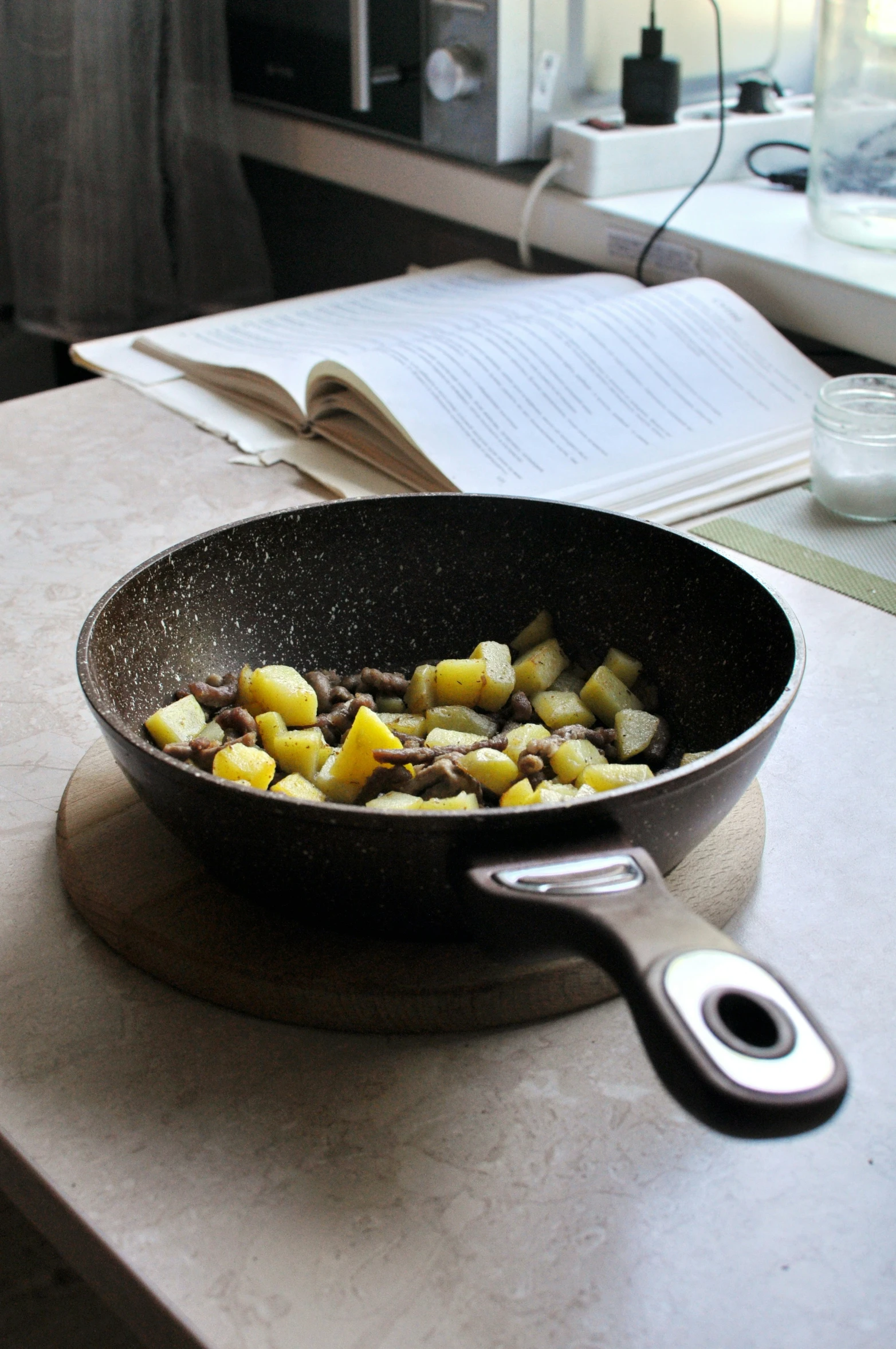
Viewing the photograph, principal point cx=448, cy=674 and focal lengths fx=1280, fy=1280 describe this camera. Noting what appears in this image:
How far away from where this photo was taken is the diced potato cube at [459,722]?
713mm

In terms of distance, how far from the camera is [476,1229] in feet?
1.51

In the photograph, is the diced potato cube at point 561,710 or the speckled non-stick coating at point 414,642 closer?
the speckled non-stick coating at point 414,642

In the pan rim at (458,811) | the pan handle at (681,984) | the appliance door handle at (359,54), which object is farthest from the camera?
the appliance door handle at (359,54)

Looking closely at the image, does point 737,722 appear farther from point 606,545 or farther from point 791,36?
point 791,36

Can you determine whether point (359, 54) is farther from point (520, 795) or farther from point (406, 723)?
point (520, 795)

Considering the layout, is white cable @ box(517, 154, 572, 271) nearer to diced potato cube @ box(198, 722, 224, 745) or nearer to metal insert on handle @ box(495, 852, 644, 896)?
diced potato cube @ box(198, 722, 224, 745)

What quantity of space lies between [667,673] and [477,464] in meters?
0.37

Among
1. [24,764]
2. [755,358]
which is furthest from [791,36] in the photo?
[24,764]

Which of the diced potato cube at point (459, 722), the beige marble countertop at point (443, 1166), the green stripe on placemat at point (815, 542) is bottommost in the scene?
the green stripe on placemat at point (815, 542)

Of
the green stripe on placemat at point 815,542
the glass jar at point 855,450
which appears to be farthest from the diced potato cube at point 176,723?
the glass jar at point 855,450

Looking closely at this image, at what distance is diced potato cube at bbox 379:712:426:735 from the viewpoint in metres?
0.71

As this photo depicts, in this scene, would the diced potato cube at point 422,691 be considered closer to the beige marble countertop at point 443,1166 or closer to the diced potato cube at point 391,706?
the diced potato cube at point 391,706

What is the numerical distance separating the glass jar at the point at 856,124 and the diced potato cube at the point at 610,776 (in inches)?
36.9

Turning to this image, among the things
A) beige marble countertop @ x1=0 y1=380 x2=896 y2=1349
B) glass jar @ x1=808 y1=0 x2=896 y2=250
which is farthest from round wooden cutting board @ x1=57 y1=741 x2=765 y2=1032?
glass jar @ x1=808 y1=0 x2=896 y2=250
